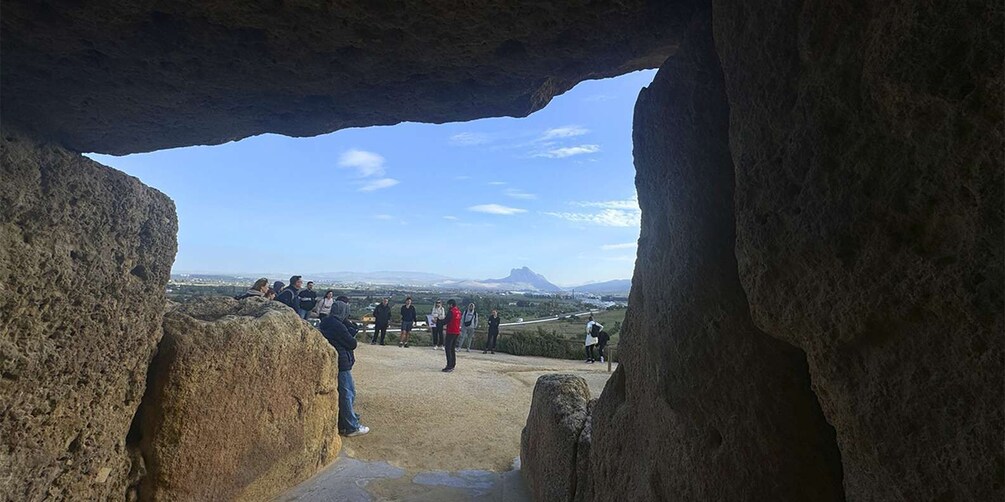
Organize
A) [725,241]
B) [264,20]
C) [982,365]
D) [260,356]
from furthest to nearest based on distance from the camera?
1. [260,356]
2. [264,20]
3. [725,241]
4. [982,365]

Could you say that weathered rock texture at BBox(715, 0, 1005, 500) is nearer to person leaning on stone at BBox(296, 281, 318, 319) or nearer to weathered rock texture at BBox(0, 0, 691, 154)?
weathered rock texture at BBox(0, 0, 691, 154)

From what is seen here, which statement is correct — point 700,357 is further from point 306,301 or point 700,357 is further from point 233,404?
point 306,301

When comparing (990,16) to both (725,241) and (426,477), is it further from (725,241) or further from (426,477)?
(426,477)

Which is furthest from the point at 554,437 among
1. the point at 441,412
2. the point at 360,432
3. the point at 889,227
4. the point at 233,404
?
the point at 441,412

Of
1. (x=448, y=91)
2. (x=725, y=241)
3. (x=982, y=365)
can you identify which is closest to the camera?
(x=982, y=365)

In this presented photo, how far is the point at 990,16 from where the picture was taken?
1176mm

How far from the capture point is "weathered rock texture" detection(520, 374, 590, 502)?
388cm

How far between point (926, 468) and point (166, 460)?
403 cm

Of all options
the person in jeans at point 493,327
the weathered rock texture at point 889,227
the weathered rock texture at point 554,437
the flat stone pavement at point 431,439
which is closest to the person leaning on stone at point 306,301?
the flat stone pavement at point 431,439

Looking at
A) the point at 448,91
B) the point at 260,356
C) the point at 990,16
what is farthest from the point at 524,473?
the point at 990,16

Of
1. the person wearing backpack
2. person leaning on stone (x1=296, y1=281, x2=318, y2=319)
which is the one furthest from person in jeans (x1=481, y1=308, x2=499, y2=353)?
person leaning on stone (x1=296, y1=281, x2=318, y2=319)

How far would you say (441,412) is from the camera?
7496 millimetres

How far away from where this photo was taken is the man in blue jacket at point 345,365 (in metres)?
6.09

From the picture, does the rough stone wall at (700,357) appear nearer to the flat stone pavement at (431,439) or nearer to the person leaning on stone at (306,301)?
the flat stone pavement at (431,439)
